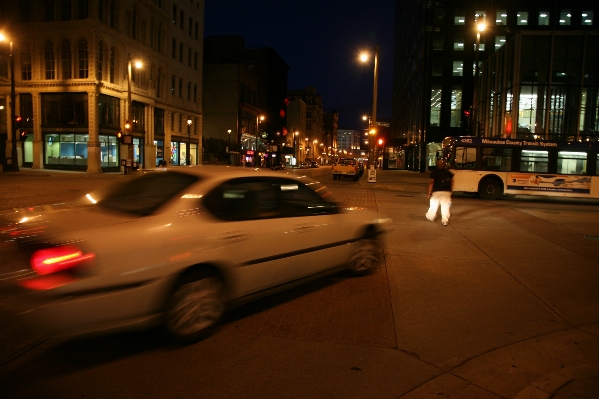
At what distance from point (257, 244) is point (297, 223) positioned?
758 mm

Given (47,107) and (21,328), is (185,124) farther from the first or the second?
(21,328)

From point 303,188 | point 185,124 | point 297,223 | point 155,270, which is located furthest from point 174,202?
point 185,124

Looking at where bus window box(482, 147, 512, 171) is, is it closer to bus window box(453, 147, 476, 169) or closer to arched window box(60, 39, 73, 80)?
bus window box(453, 147, 476, 169)

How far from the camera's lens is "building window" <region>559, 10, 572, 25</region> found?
6044 centimetres

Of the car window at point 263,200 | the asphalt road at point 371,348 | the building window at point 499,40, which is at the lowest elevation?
the asphalt road at point 371,348

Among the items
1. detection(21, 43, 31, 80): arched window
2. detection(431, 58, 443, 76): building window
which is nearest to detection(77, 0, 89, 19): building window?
detection(21, 43, 31, 80): arched window

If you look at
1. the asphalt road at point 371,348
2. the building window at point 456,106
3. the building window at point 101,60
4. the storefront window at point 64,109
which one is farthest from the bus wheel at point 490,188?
the building window at point 456,106

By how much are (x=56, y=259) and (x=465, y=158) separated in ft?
69.3

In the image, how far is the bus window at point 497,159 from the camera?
22.2m

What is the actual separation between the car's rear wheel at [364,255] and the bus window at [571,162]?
18.1m

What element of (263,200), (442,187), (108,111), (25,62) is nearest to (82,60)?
(108,111)

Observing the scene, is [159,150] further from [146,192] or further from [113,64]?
[146,192]

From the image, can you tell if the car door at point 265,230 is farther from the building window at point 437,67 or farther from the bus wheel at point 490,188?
the building window at point 437,67

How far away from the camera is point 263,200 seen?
559cm
